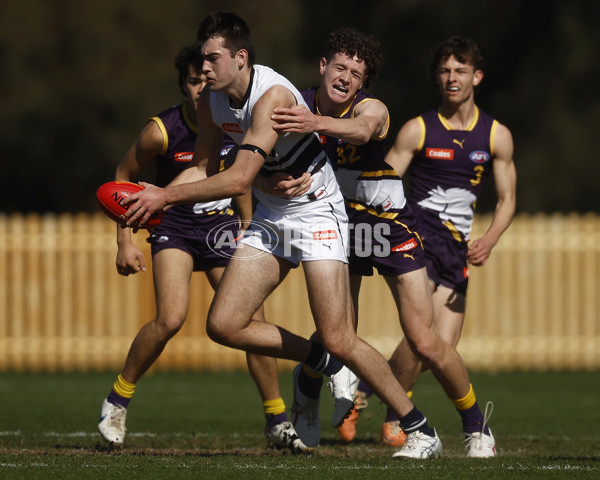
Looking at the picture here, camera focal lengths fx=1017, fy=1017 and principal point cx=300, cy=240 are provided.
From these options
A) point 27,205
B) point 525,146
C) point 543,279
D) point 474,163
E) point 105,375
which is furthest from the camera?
point 525,146

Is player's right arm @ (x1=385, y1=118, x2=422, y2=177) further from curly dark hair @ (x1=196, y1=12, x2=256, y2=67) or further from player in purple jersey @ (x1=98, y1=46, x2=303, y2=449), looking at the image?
curly dark hair @ (x1=196, y1=12, x2=256, y2=67)

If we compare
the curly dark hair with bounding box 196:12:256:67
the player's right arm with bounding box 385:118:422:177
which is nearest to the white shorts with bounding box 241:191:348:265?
the curly dark hair with bounding box 196:12:256:67

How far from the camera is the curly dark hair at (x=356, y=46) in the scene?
6.10m

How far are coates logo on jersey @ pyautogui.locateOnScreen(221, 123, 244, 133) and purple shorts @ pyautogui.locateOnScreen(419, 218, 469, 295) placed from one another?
6.42ft

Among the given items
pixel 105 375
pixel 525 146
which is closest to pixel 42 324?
pixel 105 375

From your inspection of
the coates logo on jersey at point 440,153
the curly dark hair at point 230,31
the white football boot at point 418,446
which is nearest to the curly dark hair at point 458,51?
the coates logo on jersey at point 440,153

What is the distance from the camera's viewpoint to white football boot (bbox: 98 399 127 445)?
21.6 ft

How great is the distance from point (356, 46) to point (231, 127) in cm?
90

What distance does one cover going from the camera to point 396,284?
6.39 m

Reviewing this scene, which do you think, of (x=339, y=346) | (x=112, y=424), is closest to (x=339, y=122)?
(x=339, y=346)

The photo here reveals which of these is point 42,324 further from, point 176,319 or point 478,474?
point 478,474

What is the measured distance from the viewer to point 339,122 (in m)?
5.67

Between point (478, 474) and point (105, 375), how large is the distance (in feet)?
31.2

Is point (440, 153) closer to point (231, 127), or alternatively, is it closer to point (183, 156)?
point (183, 156)
